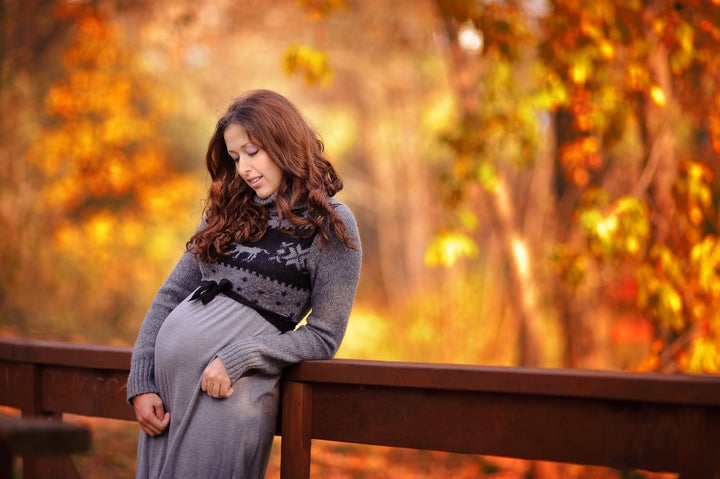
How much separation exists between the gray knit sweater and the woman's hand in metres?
0.11

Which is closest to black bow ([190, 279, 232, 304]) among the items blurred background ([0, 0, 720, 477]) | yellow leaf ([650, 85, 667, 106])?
blurred background ([0, 0, 720, 477])

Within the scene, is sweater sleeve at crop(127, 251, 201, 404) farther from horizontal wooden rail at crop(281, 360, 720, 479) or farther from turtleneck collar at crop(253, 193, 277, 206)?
horizontal wooden rail at crop(281, 360, 720, 479)

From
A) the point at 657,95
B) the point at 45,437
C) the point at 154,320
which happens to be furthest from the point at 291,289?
the point at 657,95

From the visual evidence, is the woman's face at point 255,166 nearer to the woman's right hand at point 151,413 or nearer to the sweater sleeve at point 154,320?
the sweater sleeve at point 154,320

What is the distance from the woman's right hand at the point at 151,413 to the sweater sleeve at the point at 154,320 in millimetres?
25

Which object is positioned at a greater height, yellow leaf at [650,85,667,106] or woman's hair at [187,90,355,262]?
yellow leaf at [650,85,667,106]

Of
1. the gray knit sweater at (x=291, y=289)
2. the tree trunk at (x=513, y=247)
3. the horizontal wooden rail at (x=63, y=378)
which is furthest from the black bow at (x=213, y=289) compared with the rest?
the tree trunk at (x=513, y=247)

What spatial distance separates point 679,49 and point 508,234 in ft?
8.41

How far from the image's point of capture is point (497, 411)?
2.33m

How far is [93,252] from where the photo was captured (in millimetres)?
14805

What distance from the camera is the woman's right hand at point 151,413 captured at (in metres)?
2.63

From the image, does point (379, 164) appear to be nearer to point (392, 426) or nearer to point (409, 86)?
point (409, 86)

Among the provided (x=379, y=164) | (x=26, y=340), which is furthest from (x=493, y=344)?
(x=379, y=164)

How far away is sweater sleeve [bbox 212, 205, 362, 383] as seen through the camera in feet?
8.38
